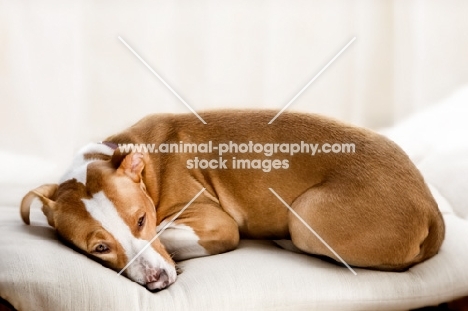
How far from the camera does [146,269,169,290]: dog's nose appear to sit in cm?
135

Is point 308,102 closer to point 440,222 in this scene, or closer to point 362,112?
point 362,112

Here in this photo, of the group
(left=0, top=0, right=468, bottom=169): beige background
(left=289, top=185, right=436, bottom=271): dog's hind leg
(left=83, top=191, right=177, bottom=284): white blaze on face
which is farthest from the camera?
(left=0, top=0, right=468, bottom=169): beige background

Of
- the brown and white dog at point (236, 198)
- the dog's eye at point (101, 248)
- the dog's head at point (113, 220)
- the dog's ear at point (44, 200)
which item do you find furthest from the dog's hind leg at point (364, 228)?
the dog's ear at point (44, 200)

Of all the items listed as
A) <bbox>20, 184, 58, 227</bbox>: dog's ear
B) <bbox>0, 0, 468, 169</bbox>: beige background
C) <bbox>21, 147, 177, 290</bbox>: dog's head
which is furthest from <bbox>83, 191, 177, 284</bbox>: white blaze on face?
<bbox>0, 0, 468, 169</bbox>: beige background

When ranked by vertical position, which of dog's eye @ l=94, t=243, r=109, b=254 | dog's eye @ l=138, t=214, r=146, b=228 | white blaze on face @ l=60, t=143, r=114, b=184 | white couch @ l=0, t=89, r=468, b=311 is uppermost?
white blaze on face @ l=60, t=143, r=114, b=184

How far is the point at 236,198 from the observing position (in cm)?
163

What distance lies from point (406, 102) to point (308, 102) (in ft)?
1.51

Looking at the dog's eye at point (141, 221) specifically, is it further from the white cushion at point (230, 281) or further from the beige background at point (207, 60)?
the beige background at point (207, 60)

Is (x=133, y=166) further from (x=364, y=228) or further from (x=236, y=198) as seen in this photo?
(x=364, y=228)

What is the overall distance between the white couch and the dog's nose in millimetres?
17

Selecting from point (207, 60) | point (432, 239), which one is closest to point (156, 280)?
point (432, 239)

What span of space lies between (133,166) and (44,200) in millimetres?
217

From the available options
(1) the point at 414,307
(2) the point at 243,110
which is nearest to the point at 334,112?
(2) the point at 243,110

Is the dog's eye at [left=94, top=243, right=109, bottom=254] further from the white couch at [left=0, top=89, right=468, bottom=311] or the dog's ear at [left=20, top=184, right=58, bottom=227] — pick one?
the dog's ear at [left=20, top=184, right=58, bottom=227]
